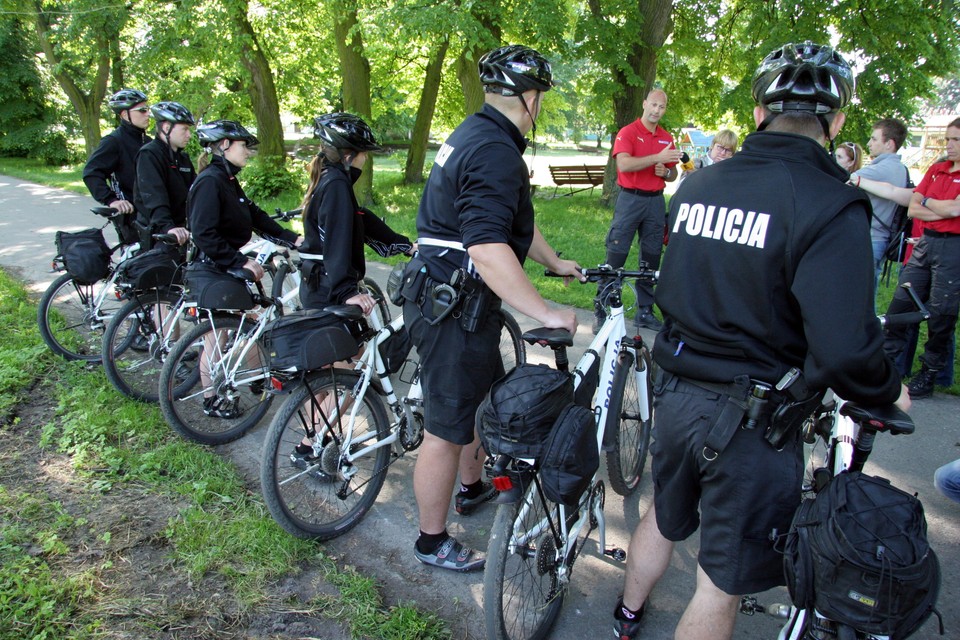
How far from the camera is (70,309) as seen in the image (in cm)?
603

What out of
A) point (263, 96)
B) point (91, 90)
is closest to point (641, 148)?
point (263, 96)

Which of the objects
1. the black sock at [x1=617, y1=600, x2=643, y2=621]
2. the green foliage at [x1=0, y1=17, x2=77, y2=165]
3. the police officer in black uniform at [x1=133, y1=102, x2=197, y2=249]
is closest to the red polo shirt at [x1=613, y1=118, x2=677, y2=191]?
the police officer in black uniform at [x1=133, y1=102, x2=197, y2=249]

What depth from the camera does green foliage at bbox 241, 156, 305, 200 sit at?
48.4 feet

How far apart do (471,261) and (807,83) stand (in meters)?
1.34

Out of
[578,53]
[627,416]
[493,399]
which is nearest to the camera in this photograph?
[493,399]

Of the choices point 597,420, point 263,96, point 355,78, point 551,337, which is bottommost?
point 597,420

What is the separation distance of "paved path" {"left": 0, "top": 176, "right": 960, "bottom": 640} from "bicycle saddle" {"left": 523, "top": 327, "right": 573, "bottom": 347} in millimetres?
1247

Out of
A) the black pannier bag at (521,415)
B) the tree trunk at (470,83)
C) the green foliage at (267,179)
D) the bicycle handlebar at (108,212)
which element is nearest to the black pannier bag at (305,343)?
the black pannier bag at (521,415)

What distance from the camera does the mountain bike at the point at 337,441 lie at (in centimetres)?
313

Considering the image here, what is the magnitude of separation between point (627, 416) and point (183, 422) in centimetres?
270

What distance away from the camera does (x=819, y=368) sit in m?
1.75

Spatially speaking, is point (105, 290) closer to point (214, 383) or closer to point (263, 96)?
point (214, 383)

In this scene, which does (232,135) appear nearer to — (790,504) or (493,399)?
(493,399)

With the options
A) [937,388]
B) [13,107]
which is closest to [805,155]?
[937,388]
